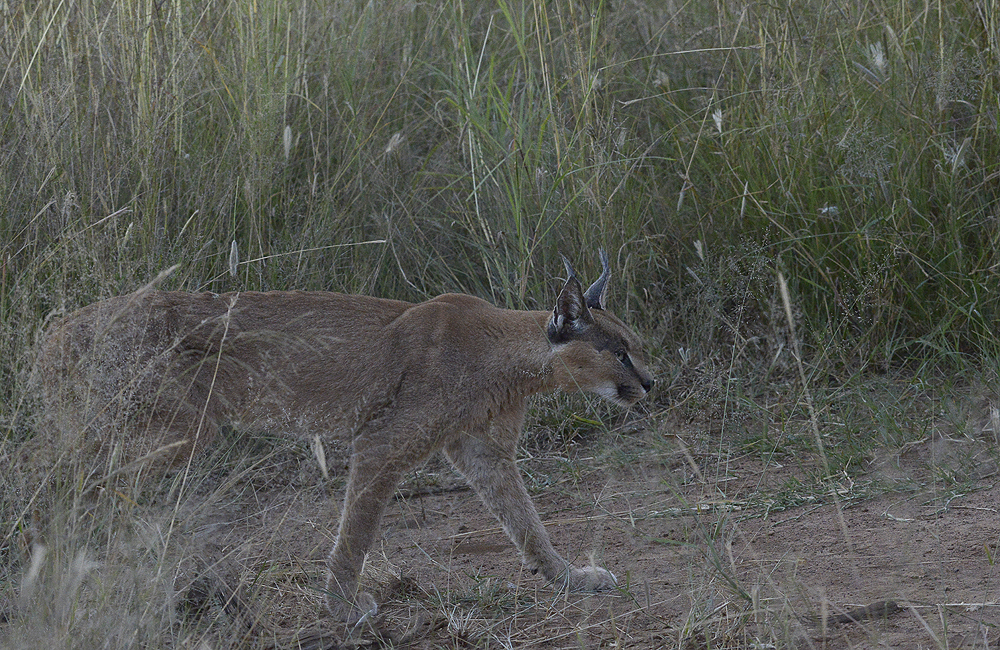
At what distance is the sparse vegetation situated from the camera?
3.97 metres

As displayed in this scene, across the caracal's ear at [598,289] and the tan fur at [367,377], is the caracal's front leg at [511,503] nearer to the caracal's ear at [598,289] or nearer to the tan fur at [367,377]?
the tan fur at [367,377]

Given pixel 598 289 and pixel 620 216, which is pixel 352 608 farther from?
pixel 620 216

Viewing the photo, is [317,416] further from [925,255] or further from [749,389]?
[925,255]

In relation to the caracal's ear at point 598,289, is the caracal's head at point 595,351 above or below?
below

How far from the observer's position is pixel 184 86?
4.90 meters

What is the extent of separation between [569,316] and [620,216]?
133 cm

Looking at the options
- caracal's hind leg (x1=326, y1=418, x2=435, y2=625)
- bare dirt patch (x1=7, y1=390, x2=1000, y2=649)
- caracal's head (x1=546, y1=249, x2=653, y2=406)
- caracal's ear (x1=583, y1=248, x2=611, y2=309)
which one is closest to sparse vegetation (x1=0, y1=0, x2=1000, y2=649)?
bare dirt patch (x1=7, y1=390, x2=1000, y2=649)

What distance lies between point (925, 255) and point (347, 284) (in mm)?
2527

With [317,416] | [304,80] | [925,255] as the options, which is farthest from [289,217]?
[925,255]

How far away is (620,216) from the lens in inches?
198

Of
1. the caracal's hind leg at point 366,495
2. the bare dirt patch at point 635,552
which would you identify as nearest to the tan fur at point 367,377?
the caracal's hind leg at point 366,495

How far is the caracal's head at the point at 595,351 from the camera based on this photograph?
3.84m

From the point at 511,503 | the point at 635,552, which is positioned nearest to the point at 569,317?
the point at 511,503

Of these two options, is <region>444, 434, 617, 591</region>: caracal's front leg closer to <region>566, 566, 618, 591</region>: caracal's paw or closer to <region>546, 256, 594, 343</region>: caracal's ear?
<region>566, 566, 618, 591</region>: caracal's paw
